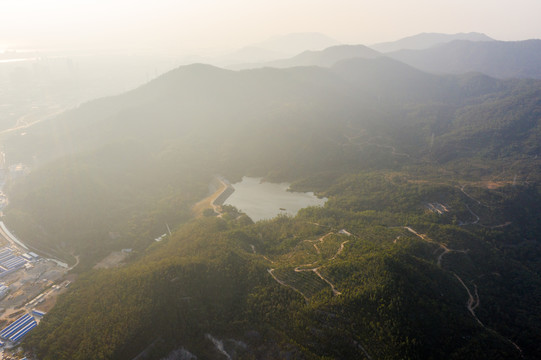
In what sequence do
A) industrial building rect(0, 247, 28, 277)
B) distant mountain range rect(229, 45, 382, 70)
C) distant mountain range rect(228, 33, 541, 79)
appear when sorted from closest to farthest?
industrial building rect(0, 247, 28, 277), distant mountain range rect(228, 33, 541, 79), distant mountain range rect(229, 45, 382, 70)

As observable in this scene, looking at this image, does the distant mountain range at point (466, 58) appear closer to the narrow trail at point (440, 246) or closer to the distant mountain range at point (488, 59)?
the distant mountain range at point (488, 59)

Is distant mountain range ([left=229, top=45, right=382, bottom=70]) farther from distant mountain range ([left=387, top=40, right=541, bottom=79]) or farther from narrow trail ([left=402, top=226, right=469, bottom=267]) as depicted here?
narrow trail ([left=402, top=226, right=469, bottom=267])

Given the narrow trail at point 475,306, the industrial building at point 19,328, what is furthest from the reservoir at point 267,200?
the industrial building at point 19,328

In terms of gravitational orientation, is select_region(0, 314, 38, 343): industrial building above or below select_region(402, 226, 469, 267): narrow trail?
below

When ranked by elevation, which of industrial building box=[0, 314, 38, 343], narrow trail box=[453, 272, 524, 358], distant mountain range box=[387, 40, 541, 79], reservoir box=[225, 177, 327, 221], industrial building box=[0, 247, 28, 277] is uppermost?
distant mountain range box=[387, 40, 541, 79]

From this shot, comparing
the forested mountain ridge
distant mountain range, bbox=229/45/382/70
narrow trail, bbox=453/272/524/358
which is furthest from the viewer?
distant mountain range, bbox=229/45/382/70

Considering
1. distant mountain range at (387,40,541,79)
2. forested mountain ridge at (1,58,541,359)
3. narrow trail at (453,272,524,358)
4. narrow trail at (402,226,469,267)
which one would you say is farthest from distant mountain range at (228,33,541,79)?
narrow trail at (453,272,524,358)

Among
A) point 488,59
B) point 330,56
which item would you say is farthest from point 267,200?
point 488,59
